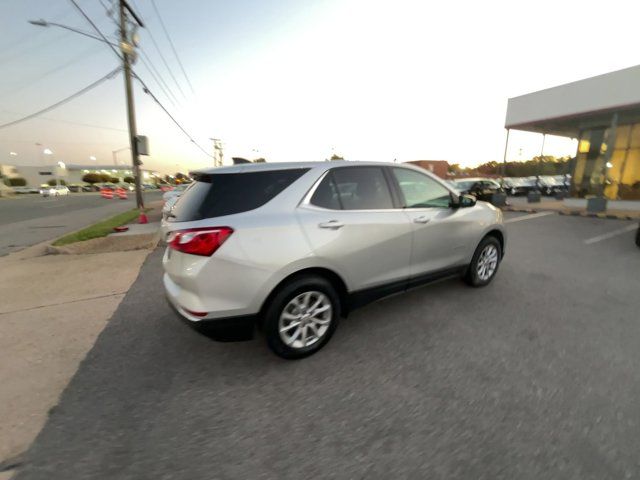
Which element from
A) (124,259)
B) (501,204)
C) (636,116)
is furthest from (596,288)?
(636,116)

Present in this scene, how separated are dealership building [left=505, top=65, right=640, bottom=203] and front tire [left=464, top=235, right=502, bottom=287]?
570 inches

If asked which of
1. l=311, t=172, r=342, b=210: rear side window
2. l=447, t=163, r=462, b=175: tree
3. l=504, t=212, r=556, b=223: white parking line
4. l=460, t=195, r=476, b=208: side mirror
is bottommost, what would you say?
l=504, t=212, r=556, b=223: white parking line

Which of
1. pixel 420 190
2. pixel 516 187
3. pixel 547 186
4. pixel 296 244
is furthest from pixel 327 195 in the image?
pixel 547 186

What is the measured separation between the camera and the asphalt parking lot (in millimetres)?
1753

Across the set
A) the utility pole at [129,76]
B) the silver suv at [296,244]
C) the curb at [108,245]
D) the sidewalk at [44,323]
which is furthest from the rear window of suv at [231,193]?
the utility pole at [129,76]

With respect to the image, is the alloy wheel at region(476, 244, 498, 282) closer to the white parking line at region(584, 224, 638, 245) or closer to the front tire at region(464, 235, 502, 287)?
the front tire at region(464, 235, 502, 287)

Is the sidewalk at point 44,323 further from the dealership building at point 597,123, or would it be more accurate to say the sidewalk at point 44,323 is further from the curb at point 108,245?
the dealership building at point 597,123

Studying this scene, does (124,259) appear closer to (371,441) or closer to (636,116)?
(371,441)

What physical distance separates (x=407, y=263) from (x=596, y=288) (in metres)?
3.18

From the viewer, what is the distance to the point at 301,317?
269cm

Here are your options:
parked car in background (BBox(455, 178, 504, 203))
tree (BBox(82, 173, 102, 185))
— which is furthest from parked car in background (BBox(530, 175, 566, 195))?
tree (BBox(82, 173, 102, 185))

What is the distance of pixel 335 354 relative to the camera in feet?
9.29

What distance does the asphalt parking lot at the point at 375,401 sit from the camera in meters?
1.75

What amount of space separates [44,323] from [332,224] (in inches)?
142
